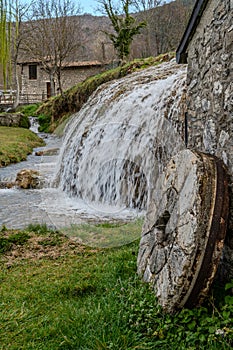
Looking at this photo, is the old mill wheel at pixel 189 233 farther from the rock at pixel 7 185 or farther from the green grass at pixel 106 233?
the rock at pixel 7 185

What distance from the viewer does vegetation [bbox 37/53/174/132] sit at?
1426 centimetres

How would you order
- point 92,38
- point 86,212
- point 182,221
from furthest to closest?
point 92,38, point 86,212, point 182,221

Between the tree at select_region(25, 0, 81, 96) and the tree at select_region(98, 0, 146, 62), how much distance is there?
6349mm

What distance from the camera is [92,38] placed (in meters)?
42.6

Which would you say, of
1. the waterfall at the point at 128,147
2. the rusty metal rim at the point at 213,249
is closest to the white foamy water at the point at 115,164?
the waterfall at the point at 128,147

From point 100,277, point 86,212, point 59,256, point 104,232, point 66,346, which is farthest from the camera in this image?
point 86,212

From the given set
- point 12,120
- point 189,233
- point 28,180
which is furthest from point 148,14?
point 189,233

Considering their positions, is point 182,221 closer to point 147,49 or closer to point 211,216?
point 211,216

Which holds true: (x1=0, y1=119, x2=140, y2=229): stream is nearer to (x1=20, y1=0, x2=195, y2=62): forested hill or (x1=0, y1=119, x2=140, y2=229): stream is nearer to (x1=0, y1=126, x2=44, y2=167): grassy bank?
(x1=0, y1=126, x2=44, y2=167): grassy bank

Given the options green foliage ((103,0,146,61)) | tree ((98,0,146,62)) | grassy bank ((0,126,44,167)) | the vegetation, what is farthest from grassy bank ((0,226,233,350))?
green foliage ((103,0,146,61))

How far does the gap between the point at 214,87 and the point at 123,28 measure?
18212 millimetres

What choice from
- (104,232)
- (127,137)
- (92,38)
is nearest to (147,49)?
(92,38)

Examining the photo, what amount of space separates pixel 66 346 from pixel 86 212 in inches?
149

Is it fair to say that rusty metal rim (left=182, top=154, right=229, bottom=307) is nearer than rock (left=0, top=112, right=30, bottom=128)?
Yes
